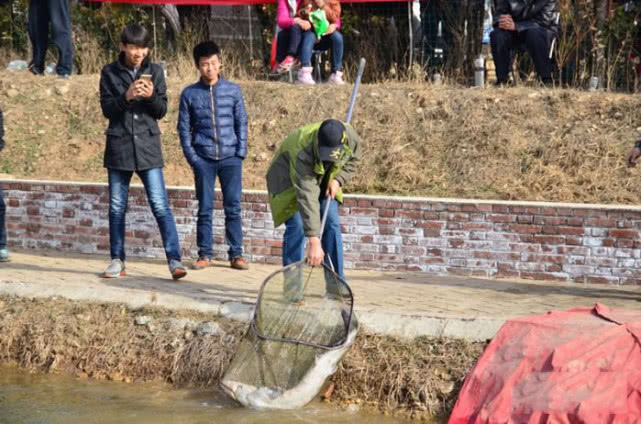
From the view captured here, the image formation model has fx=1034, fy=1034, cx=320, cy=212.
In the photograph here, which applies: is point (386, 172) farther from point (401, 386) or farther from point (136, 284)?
point (401, 386)

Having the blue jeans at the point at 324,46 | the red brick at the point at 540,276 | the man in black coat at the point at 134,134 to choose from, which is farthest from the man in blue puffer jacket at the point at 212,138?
the blue jeans at the point at 324,46

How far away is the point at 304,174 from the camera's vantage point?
697cm

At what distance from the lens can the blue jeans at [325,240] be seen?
293 inches

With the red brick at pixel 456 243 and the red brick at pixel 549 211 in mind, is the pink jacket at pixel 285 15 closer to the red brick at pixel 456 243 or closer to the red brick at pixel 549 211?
the red brick at pixel 456 243

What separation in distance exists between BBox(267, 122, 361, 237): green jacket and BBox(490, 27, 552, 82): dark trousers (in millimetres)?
5364

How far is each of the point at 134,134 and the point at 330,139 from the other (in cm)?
234

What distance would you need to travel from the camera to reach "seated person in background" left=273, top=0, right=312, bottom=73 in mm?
12625

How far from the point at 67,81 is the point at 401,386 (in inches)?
331

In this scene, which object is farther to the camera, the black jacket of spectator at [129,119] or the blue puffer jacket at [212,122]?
the blue puffer jacket at [212,122]

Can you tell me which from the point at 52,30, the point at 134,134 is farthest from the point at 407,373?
the point at 52,30

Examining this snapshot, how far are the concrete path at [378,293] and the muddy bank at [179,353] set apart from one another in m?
0.12

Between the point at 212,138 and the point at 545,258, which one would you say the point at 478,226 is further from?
the point at 212,138

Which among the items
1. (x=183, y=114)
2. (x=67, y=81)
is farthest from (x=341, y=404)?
(x=67, y=81)

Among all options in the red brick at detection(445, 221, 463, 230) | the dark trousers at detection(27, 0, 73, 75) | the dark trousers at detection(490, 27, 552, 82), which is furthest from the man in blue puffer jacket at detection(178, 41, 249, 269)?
the dark trousers at detection(27, 0, 73, 75)
